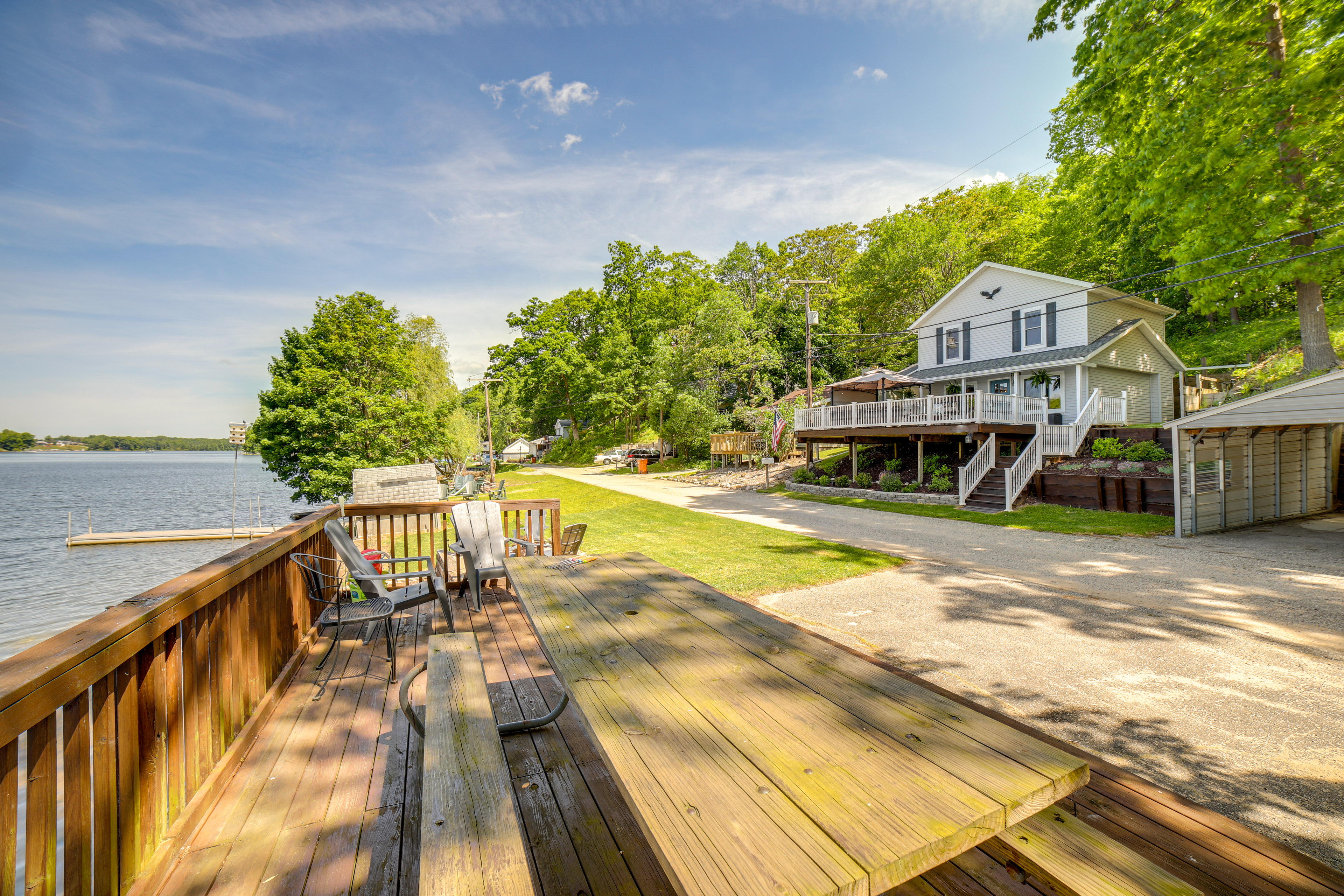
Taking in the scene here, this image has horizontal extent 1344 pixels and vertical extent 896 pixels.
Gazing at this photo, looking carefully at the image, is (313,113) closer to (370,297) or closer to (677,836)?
(370,297)

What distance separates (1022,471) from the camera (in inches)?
514

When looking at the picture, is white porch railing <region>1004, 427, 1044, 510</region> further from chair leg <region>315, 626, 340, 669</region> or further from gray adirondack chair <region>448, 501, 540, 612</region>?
chair leg <region>315, 626, 340, 669</region>

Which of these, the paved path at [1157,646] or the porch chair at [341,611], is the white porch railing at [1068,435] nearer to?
the paved path at [1157,646]

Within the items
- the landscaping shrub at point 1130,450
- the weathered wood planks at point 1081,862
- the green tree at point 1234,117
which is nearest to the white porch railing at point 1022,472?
the landscaping shrub at point 1130,450

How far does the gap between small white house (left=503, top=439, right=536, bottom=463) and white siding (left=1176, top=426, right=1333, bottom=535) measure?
5919 centimetres

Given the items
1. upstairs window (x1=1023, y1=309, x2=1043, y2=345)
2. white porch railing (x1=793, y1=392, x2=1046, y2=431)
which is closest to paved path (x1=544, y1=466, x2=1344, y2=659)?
white porch railing (x1=793, y1=392, x2=1046, y2=431)

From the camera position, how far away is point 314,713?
9.29ft

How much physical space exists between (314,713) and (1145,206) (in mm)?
17740

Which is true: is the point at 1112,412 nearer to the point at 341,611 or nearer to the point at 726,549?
the point at 726,549

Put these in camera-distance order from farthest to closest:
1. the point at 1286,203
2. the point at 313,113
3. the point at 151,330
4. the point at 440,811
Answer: the point at 151,330 < the point at 313,113 < the point at 1286,203 < the point at 440,811

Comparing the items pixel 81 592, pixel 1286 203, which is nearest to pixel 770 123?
pixel 1286 203

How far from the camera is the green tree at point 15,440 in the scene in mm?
73062

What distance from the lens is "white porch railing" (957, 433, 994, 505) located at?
13.4m

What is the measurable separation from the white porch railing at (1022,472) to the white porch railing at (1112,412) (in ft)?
13.4
